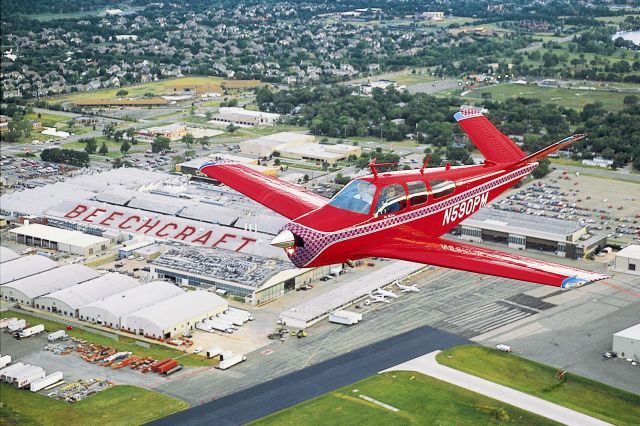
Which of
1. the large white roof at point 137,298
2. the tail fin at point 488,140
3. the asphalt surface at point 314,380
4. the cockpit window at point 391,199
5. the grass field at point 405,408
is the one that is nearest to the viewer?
the cockpit window at point 391,199

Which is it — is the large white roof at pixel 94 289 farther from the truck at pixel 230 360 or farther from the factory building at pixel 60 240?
the truck at pixel 230 360

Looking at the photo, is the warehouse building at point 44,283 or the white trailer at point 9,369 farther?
the warehouse building at point 44,283

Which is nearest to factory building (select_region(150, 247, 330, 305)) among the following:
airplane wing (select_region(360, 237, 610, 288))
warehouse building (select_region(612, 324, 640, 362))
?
warehouse building (select_region(612, 324, 640, 362))

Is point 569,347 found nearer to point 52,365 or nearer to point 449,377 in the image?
point 449,377

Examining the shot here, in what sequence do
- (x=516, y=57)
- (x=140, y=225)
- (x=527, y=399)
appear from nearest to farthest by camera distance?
(x=527, y=399), (x=140, y=225), (x=516, y=57)

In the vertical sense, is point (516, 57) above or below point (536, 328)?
above

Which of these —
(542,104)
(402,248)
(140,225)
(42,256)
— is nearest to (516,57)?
(542,104)

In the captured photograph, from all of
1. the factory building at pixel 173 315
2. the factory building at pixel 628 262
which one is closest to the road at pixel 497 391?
the factory building at pixel 173 315
